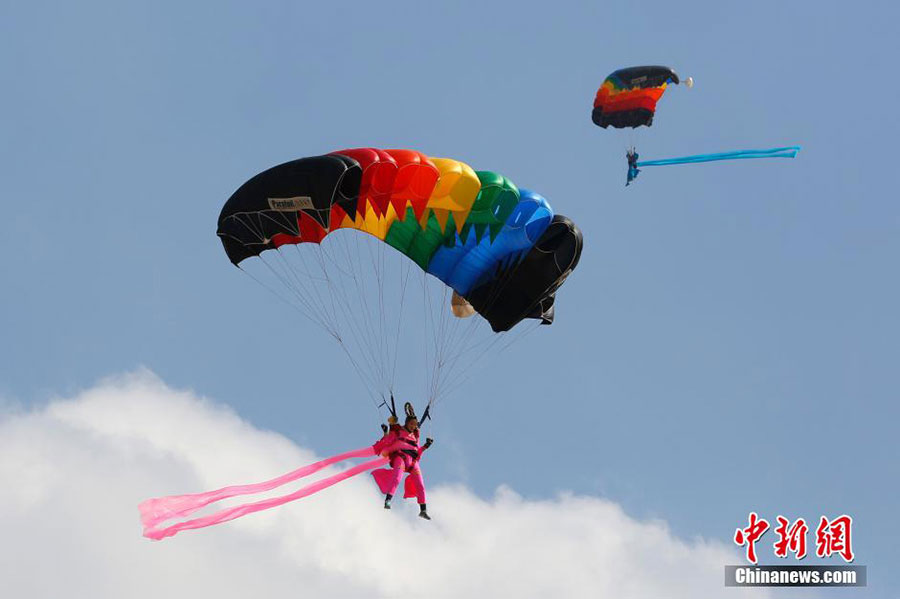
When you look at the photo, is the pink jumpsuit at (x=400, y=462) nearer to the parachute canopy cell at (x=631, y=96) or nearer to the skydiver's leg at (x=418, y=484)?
the skydiver's leg at (x=418, y=484)

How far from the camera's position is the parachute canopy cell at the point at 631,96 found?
31703 mm

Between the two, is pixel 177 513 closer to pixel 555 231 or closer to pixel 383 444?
pixel 383 444

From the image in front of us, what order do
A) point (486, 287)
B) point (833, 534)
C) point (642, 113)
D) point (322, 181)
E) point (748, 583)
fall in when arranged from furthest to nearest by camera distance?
1. point (642, 113)
2. point (833, 534)
3. point (748, 583)
4. point (486, 287)
5. point (322, 181)

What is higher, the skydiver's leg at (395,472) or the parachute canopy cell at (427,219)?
the parachute canopy cell at (427,219)

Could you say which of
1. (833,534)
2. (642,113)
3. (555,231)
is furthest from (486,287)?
(642,113)

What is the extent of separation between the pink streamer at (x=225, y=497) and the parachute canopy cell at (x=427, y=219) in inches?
122

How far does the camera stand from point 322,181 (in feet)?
64.0

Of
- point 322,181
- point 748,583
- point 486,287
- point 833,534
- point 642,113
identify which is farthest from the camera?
point 642,113

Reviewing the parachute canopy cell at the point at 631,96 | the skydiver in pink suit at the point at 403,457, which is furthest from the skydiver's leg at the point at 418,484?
the parachute canopy cell at the point at 631,96

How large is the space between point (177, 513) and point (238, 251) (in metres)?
3.87

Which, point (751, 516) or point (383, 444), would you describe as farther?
point (751, 516)

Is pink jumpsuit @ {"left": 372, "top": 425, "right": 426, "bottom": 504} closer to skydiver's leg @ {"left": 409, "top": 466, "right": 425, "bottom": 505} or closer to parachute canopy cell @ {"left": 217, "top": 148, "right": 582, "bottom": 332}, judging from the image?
skydiver's leg @ {"left": 409, "top": 466, "right": 425, "bottom": 505}

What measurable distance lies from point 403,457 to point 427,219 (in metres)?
3.47

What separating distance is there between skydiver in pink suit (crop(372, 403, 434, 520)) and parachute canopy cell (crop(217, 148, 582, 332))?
245cm
